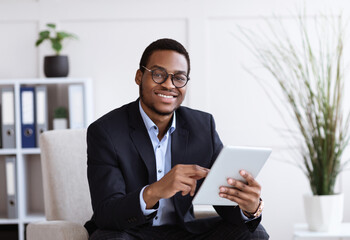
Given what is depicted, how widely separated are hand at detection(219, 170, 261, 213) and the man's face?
16.1 inches

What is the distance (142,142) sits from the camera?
2090mm

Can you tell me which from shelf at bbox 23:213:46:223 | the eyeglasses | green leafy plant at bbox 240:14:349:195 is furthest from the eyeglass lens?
shelf at bbox 23:213:46:223

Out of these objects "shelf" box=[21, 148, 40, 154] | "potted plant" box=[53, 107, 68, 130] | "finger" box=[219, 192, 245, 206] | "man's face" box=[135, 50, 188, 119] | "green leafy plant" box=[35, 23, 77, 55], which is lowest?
"finger" box=[219, 192, 245, 206]

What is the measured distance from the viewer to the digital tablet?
1673 millimetres

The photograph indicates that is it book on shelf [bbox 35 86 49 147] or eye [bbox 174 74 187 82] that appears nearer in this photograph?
eye [bbox 174 74 187 82]

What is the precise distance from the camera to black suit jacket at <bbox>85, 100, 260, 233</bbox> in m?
1.90

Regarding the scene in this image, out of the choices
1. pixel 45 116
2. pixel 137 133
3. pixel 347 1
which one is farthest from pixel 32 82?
pixel 347 1

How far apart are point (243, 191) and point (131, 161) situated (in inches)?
17.3

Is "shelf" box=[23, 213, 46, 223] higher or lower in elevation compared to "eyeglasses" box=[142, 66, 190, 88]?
lower

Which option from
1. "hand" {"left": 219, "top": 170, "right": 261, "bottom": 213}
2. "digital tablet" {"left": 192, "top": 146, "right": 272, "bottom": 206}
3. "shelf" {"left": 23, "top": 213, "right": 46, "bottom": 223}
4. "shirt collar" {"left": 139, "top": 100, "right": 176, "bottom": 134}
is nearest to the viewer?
"digital tablet" {"left": 192, "top": 146, "right": 272, "bottom": 206}

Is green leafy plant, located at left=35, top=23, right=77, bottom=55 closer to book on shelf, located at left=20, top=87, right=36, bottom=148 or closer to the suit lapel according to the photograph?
book on shelf, located at left=20, top=87, right=36, bottom=148

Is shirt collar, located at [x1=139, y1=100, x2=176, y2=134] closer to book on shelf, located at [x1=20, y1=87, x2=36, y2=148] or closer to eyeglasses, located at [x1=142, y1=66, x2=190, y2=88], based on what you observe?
eyeglasses, located at [x1=142, y1=66, x2=190, y2=88]

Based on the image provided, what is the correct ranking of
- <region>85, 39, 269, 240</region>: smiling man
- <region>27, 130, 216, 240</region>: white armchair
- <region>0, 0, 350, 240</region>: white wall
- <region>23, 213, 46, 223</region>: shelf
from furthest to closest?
<region>0, 0, 350, 240</region>: white wall, <region>23, 213, 46, 223</region>: shelf, <region>27, 130, 216, 240</region>: white armchair, <region>85, 39, 269, 240</region>: smiling man

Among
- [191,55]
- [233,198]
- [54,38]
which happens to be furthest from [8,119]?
[233,198]
